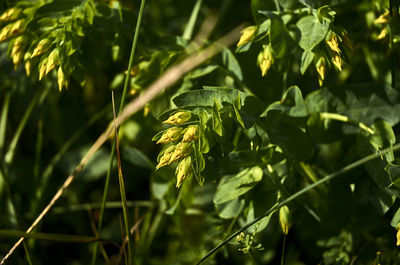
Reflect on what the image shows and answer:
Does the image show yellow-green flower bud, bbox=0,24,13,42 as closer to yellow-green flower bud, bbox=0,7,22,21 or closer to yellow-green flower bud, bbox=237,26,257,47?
yellow-green flower bud, bbox=0,7,22,21

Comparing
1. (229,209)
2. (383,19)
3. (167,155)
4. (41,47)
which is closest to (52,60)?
(41,47)

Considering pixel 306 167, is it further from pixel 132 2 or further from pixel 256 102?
pixel 132 2

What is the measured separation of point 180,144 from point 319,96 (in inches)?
19.4

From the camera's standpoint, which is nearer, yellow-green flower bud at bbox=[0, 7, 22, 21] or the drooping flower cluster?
the drooping flower cluster

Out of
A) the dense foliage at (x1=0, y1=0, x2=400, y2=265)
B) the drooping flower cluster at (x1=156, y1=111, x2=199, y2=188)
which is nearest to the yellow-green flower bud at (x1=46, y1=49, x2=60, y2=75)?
the dense foliage at (x1=0, y1=0, x2=400, y2=265)

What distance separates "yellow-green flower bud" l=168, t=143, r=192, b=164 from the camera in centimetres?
117

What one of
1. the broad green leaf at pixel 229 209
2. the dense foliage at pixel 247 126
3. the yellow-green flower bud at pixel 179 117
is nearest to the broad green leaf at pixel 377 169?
the dense foliage at pixel 247 126

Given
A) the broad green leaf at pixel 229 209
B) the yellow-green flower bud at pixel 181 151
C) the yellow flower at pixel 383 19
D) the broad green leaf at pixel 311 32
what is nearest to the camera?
the yellow-green flower bud at pixel 181 151

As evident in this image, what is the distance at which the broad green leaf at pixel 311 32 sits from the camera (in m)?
1.28

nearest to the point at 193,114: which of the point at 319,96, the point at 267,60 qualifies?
the point at 267,60

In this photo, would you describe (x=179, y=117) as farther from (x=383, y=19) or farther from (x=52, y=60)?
(x=383, y=19)

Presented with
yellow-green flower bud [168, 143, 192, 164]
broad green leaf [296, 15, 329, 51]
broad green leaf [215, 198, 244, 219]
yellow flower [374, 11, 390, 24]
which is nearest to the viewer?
yellow-green flower bud [168, 143, 192, 164]

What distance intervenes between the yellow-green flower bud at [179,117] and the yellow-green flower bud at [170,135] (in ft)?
0.07

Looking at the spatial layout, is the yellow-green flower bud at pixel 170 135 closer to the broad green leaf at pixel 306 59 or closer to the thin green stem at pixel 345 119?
the broad green leaf at pixel 306 59
